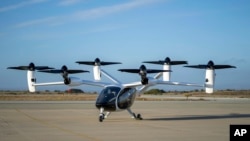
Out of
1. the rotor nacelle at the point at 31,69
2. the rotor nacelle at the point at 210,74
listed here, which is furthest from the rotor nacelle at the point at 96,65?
the rotor nacelle at the point at 210,74

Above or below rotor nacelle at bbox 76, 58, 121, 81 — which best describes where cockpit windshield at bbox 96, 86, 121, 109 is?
below

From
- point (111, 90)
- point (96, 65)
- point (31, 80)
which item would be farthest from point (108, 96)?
point (31, 80)

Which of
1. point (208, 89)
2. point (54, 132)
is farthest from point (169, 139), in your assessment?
point (208, 89)

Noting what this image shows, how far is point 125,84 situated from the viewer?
1111 inches

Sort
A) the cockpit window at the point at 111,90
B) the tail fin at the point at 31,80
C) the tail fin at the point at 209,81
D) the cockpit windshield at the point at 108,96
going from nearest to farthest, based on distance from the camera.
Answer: the cockpit windshield at the point at 108,96
the cockpit window at the point at 111,90
the tail fin at the point at 209,81
the tail fin at the point at 31,80

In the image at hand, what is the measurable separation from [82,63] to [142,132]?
1312 cm

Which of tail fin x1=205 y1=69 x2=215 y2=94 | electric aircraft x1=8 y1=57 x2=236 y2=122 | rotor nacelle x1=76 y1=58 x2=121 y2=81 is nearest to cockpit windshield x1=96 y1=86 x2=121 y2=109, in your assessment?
electric aircraft x1=8 y1=57 x2=236 y2=122

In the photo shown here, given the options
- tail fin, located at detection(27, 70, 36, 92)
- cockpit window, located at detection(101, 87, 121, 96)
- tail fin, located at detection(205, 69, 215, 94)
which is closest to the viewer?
cockpit window, located at detection(101, 87, 121, 96)

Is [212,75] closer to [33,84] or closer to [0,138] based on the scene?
[33,84]

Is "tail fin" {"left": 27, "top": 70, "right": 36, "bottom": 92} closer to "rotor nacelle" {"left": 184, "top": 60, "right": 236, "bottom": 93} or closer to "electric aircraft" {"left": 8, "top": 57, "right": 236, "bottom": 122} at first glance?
"electric aircraft" {"left": 8, "top": 57, "right": 236, "bottom": 122}

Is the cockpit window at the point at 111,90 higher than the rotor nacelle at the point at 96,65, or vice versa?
the rotor nacelle at the point at 96,65

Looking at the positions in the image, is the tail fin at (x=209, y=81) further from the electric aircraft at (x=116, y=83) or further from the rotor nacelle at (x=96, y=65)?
the rotor nacelle at (x=96, y=65)

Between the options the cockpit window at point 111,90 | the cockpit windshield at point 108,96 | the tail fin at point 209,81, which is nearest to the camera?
the cockpit windshield at point 108,96

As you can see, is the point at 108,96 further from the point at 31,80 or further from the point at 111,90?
the point at 31,80
